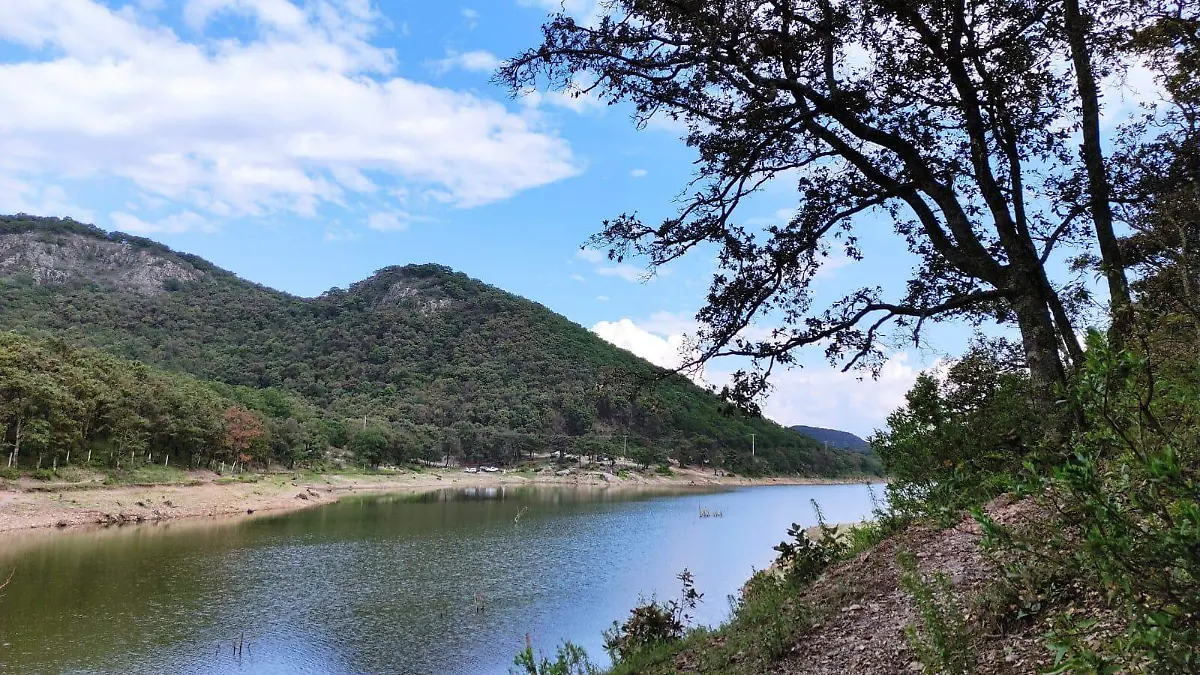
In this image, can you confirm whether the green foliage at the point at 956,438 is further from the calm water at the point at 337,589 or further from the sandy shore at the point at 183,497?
the sandy shore at the point at 183,497

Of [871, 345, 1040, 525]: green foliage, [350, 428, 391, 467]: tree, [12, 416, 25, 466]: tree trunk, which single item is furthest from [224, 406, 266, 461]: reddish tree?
[871, 345, 1040, 525]: green foliage

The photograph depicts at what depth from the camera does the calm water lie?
16797 millimetres

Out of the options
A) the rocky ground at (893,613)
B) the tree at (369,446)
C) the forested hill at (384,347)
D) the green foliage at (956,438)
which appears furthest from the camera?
the forested hill at (384,347)

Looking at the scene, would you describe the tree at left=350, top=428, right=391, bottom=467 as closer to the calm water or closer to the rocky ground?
the calm water

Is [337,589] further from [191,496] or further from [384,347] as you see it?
[384,347]

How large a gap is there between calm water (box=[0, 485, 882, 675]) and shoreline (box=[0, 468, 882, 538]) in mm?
3499

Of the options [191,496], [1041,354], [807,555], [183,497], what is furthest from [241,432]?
[1041,354]

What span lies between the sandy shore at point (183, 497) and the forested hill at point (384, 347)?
Result: 49.1 feet

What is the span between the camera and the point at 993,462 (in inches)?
274

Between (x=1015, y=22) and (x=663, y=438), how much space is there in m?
122

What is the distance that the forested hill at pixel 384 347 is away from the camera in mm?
114688

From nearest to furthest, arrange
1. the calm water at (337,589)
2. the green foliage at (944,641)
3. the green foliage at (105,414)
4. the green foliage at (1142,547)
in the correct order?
the green foliage at (1142,547), the green foliage at (944,641), the calm water at (337,589), the green foliage at (105,414)

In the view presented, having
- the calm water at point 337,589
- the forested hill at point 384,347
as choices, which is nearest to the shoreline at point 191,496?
the calm water at point 337,589

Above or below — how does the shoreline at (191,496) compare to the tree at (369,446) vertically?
below
